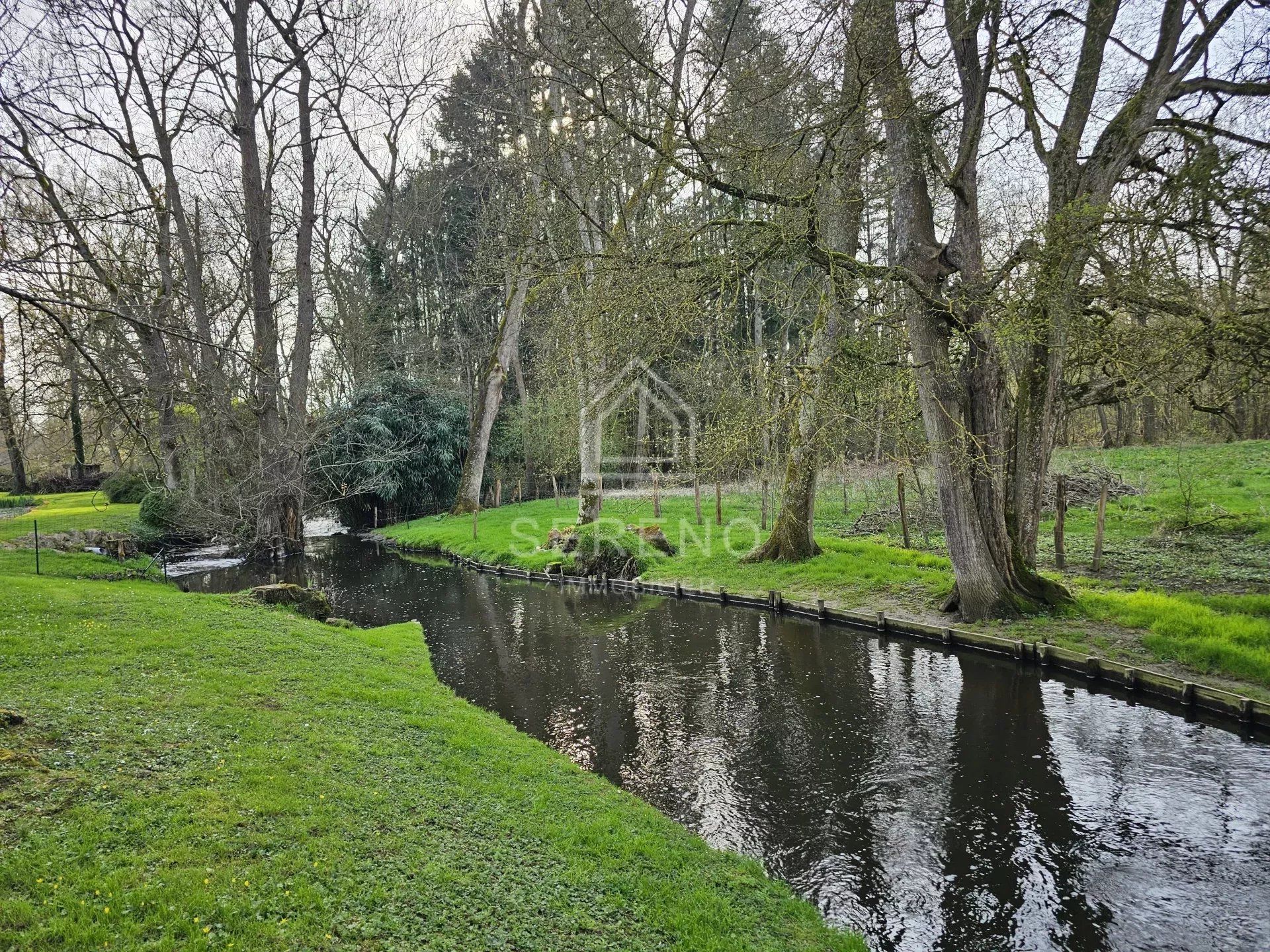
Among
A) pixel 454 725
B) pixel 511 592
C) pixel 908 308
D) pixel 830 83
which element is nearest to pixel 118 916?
pixel 454 725

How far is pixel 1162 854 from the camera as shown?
5574 mm

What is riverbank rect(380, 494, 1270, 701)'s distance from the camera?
888 centimetres

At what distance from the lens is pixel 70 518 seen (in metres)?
22.7

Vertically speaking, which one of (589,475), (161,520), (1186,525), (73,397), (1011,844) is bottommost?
(1011,844)

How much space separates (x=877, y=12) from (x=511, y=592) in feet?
45.8

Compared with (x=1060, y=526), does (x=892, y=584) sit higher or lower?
lower

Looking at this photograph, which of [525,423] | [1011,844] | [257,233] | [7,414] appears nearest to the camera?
[7,414]

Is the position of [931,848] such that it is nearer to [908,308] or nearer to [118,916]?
[118,916]

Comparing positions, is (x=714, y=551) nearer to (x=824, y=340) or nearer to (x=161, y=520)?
(x=824, y=340)

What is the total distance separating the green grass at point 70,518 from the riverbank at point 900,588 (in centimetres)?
891
